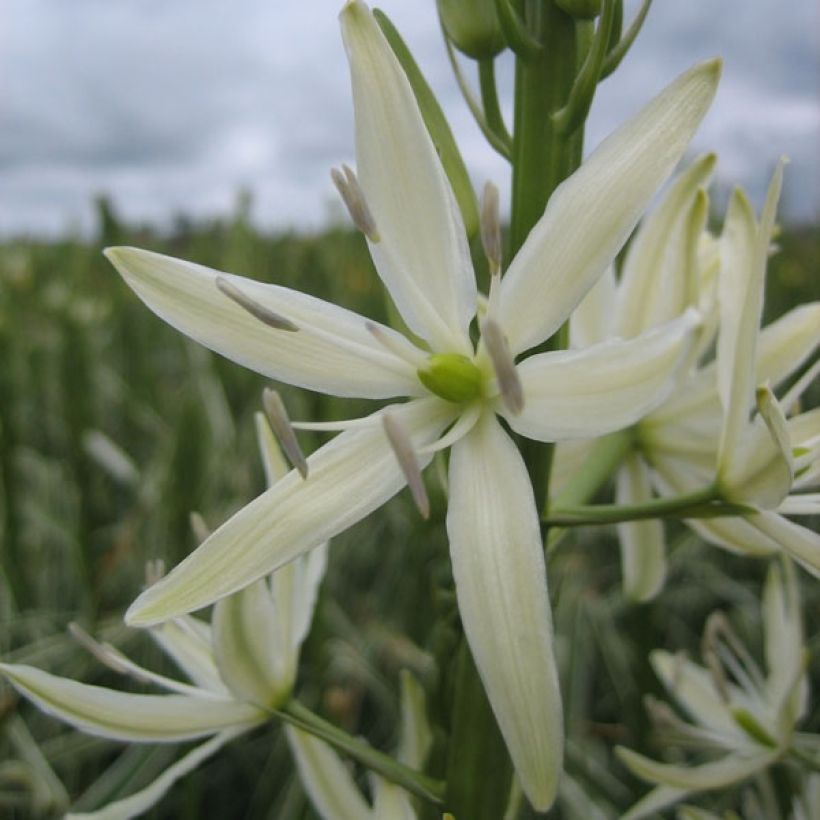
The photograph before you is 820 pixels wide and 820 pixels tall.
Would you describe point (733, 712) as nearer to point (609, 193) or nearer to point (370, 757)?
point (370, 757)

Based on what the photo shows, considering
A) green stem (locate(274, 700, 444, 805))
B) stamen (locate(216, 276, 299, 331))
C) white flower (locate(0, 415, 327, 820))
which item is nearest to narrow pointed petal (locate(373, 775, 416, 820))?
green stem (locate(274, 700, 444, 805))

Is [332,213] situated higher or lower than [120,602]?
higher

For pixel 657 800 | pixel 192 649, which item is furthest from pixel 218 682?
pixel 657 800

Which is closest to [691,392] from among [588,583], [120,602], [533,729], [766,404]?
[766,404]

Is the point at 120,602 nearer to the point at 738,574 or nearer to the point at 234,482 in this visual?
the point at 234,482

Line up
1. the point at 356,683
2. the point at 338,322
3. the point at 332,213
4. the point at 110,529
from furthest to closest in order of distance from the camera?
the point at 332,213 < the point at 110,529 < the point at 356,683 < the point at 338,322
